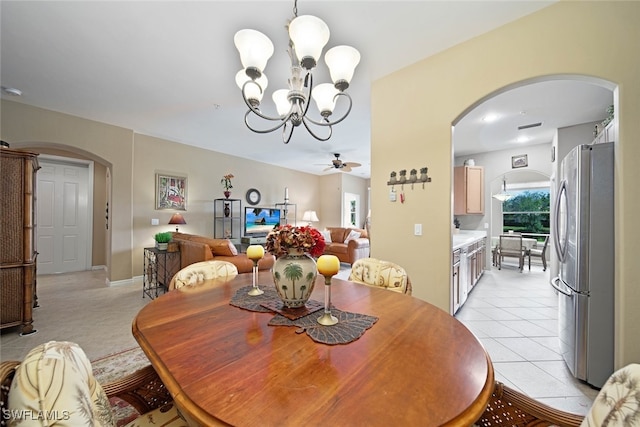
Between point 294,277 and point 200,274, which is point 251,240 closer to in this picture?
point 200,274

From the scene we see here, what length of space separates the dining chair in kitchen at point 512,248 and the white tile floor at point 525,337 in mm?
992

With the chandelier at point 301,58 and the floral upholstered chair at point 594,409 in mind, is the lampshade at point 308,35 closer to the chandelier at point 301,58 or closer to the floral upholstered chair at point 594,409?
the chandelier at point 301,58

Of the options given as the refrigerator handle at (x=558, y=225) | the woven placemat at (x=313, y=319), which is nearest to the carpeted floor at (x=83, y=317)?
the woven placemat at (x=313, y=319)

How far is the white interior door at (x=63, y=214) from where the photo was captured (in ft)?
17.0

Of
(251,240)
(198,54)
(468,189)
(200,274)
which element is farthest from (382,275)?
(251,240)

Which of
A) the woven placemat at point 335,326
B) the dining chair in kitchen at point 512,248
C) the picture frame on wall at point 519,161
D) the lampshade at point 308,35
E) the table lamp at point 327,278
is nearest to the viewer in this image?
the woven placemat at point 335,326

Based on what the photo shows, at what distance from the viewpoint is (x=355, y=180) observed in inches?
361

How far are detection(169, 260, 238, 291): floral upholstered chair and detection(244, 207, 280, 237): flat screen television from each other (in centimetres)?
464

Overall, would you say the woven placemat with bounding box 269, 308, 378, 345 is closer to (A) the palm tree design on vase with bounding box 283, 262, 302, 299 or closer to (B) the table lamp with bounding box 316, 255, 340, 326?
(B) the table lamp with bounding box 316, 255, 340, 326

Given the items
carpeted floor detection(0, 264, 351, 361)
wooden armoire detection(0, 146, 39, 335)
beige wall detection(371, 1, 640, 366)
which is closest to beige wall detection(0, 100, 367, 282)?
carpeted floor detection(0, 264, 351, 361)

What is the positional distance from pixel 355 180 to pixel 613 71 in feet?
24.8

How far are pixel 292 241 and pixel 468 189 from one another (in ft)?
16.9

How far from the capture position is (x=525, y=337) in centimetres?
266

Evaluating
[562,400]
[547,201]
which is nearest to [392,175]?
[562,400]
